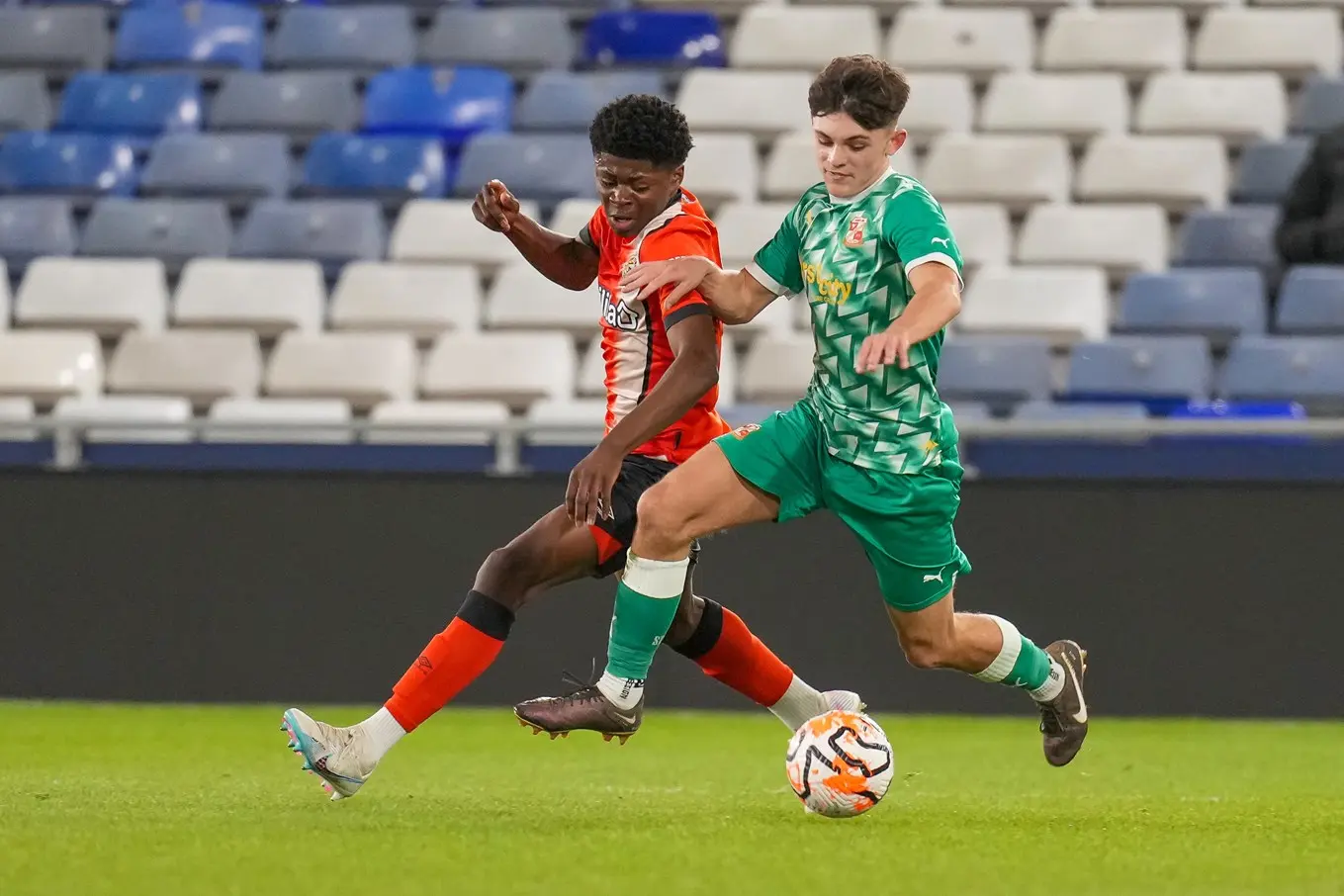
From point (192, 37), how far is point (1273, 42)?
6602 millimetres

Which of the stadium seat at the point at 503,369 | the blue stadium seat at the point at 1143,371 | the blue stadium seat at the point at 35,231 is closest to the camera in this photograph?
the blue stadium seat at the point at 1143,371

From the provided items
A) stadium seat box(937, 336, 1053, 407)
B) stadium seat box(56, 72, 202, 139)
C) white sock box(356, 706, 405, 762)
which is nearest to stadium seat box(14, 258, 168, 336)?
stadium seat box(56, 72, 202, 139)

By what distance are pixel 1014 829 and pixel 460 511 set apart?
4.65m

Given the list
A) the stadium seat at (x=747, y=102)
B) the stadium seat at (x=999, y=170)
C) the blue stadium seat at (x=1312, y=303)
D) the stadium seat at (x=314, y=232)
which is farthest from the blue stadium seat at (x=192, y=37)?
the blue stadium seat at (x=1312, y=303)

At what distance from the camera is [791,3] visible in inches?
494

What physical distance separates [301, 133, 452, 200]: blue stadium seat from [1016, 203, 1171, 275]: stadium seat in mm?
3418

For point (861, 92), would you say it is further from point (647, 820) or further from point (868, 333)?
point (647, 820)

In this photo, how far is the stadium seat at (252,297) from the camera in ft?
35.2

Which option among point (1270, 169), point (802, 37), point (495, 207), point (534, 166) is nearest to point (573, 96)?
point (534, 166)

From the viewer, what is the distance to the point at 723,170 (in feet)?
36.9

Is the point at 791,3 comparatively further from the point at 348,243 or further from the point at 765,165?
the point at 348,243

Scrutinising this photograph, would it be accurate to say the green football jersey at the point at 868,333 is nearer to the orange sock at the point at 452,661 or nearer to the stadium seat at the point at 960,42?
the orange sock at the point at 452,661

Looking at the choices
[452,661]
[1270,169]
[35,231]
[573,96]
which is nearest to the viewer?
[452,661]

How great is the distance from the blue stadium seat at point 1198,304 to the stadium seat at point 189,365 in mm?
4515
